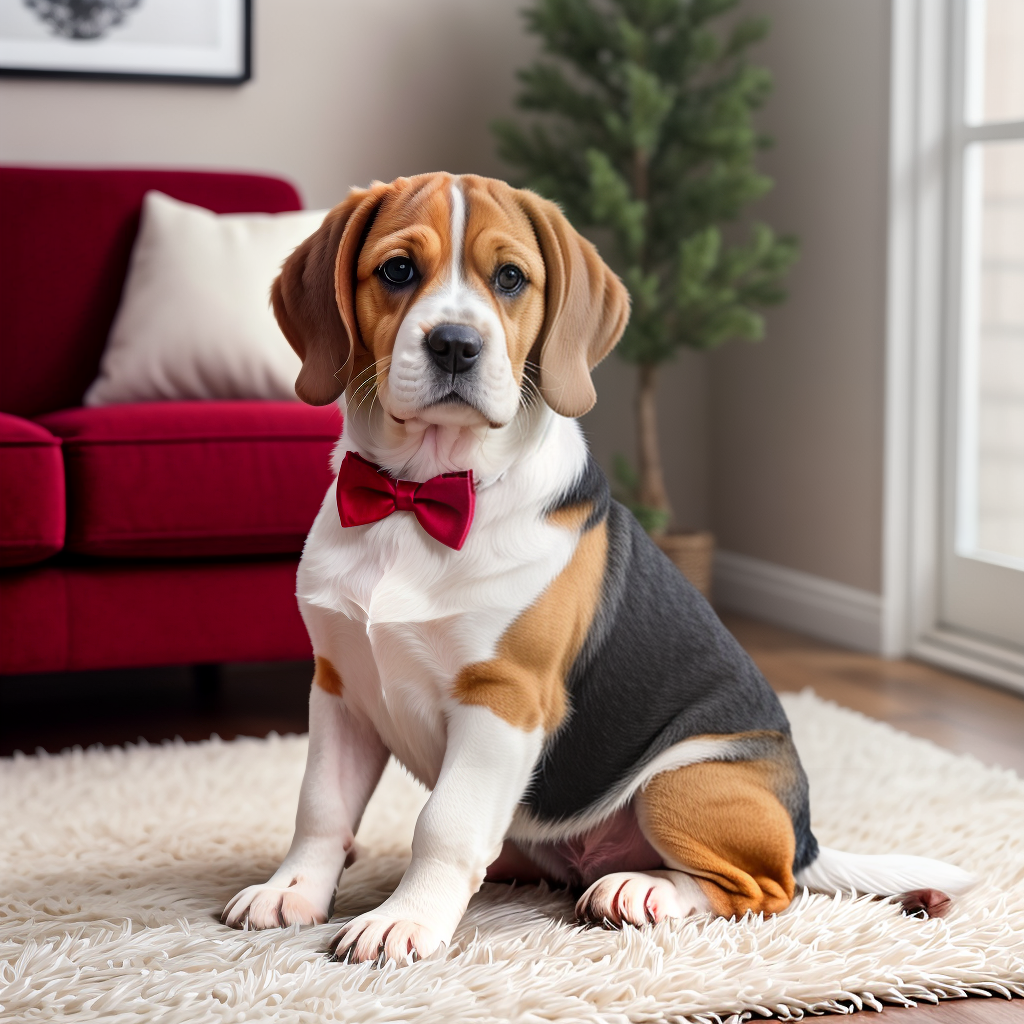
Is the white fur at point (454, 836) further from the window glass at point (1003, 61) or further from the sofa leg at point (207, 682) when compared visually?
the window glass at point (1003, 61)

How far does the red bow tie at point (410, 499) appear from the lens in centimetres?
147

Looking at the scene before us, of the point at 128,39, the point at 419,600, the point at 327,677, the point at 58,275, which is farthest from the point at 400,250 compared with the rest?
the point at 128,39

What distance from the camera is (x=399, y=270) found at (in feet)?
4.69

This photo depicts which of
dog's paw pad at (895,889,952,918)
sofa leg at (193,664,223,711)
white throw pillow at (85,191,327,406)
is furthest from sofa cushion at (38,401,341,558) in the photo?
dog's paw pad at (895,889,952,918)

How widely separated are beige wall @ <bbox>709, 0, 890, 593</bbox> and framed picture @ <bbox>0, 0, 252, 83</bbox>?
161 centimetres

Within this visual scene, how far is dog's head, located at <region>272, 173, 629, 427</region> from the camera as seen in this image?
1383 millimetres

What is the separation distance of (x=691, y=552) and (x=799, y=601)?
37 cm

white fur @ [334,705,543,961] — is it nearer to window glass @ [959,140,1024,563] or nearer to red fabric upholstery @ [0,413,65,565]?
red fabric upholstery @ [0,413,65,565]

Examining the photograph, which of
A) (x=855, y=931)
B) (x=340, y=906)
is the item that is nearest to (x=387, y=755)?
(x=340, y=906)

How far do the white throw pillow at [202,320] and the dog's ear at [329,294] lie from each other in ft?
4.58

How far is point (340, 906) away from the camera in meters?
1.64

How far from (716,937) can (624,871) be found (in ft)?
0.54

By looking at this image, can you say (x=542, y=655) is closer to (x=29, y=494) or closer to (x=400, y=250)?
(x=400, y=250)

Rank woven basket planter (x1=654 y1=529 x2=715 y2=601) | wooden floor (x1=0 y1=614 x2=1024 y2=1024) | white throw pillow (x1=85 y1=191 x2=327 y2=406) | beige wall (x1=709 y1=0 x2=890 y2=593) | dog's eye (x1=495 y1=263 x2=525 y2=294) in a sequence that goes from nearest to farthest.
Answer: dog's eye (x1=495 y1=263 x2=525 y2=294) → wooden floor (x1=0 y1=614 x2=1024 y2=1024) → white throw pillow (x1=85 y1=191 x2=327 y2=406) → beige wall (x1=709 y1=0 x2=890 y2=593) → woven basket planter (x1=654 y1=529 x2=715 y2=601)
